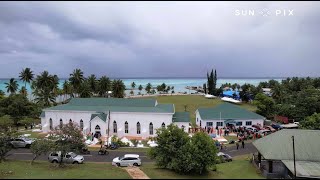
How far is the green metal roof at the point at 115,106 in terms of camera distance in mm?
51656

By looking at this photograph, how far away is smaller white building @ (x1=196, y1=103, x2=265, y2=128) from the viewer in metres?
54.9

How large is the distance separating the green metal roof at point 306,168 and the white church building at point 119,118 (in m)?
22.8

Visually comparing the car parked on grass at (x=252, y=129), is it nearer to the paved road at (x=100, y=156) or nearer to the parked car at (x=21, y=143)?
the paved road at (x=100, y=156)

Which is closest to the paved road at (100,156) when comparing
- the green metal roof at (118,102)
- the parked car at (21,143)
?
the parked car at (21,143)

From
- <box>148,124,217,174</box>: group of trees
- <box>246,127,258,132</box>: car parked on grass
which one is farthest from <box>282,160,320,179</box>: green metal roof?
<box>246,127,258,132</box>: car parked on grass

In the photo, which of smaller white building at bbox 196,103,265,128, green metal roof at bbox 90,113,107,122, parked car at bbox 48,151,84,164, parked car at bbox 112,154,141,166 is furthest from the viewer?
smaller white building at bbox 196,103,265,128

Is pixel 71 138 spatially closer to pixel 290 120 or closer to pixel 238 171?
pixel 238 171

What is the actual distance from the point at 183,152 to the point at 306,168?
35.8 feet

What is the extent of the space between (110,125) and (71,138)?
20664 mm

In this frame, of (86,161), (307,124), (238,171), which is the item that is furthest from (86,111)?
(307,124)

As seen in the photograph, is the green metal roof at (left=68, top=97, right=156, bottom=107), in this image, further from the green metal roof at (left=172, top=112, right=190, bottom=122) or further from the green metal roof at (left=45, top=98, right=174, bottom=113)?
the green metal roof at (left=172, top=112, right=190, bottom=122)

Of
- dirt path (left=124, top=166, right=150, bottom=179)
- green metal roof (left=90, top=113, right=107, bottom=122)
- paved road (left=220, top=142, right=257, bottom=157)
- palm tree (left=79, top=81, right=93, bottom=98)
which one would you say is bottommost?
paved road (left=220, top=142, right=257, bottom=157)

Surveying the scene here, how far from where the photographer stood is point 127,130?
5116 cm

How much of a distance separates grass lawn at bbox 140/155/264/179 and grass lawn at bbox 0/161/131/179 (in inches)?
110
